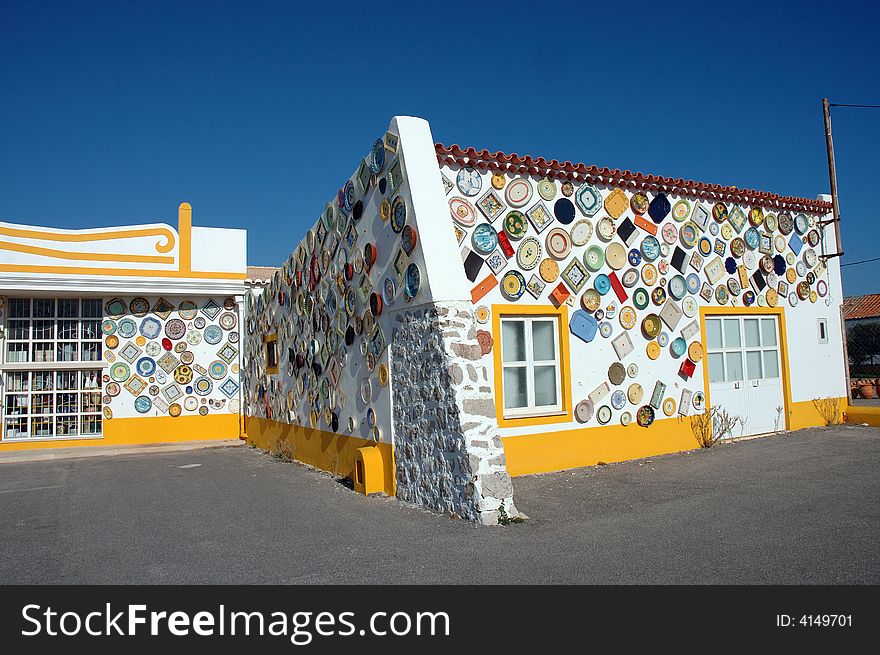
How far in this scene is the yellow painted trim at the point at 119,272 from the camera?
13141mm

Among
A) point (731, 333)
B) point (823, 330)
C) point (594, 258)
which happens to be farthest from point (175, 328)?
point (823, 330)

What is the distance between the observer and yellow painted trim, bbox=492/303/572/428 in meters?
8.23

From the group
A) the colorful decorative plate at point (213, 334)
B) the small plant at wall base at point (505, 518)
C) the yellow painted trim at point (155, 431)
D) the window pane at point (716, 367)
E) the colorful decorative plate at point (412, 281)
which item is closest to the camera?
the small plant at wall base at point (505, 518)

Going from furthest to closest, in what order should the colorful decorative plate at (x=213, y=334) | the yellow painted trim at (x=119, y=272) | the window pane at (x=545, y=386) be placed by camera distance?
1. the colorful decorative plate at (x=213, y=334)
2. the yellow painted trim at (x=119, y=272)
3. the window pane at (x=545, y=386)

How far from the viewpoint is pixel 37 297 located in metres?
13.9

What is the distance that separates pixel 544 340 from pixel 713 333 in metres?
3.21

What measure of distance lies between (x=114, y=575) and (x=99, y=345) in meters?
10.5

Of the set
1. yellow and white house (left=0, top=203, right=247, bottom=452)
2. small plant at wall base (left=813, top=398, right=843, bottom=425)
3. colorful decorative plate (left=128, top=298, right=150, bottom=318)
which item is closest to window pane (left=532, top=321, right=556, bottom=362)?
small plant at wall base (left=813, top=398, right=843, bottom=425)

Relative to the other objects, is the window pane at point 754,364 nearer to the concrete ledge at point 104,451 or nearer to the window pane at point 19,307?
the concrete ledge at point 104,451

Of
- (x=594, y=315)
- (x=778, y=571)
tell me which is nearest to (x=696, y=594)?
(x=778, y=571)

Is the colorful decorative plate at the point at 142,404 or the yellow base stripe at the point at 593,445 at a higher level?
the colorful decorative plate at the point at 142,404

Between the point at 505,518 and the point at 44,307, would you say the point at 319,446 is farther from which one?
the point at 44,307

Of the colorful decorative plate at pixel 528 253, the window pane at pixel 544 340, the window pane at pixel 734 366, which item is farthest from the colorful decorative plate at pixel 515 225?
the window pane at pixel 734 366

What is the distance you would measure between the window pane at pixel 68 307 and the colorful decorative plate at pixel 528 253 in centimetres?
1019
